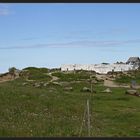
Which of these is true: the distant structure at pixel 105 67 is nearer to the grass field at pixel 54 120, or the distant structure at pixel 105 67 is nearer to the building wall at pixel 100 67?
the building wall at pixel 100 67

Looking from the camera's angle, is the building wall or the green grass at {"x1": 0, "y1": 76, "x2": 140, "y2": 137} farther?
the building wall

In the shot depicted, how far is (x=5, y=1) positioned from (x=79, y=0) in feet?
1.79

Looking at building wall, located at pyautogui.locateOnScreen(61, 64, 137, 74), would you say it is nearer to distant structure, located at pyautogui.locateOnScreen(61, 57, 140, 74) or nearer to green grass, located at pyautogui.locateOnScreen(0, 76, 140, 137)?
distant structure, located at pyautogui.locateOnScreen(61, 57, 140, 74)

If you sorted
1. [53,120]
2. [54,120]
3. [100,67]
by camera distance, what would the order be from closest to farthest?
[53,120]
[54,120]
[100,67]

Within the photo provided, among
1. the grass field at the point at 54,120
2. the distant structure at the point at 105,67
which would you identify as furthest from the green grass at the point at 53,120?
the distant structure at the point at 105,67

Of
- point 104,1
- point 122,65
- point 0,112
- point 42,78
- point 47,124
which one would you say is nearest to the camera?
point 104,1

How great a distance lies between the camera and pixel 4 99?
81.9 ft

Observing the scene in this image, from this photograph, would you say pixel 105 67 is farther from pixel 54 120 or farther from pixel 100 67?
pixel 54 120

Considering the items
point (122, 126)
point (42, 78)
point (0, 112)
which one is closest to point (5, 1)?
point (0, 112)

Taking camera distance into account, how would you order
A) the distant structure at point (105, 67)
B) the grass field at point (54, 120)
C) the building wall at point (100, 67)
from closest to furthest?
the grass field at point (54, 120)
the building wall at point (100, 67)
the distant structure at point (105, 67)

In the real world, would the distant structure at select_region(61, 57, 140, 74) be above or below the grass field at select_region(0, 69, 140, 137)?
above

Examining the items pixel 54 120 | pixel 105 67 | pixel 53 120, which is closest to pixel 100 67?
pixel 105 67

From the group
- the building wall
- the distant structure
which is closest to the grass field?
the building wall

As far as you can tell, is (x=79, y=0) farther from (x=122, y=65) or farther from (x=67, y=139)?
(x=122, y=65)
